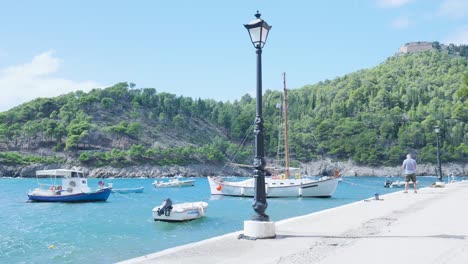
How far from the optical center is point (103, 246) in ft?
71.4

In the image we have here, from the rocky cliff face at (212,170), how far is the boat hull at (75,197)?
9509cm

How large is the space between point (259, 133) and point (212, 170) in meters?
157

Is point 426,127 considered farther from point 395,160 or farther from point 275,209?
point 275,209

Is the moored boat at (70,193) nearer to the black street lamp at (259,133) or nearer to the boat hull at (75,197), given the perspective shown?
the boat hull at (75,197)

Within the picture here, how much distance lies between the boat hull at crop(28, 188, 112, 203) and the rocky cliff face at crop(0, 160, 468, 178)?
3744 inches

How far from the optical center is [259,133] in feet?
40.1

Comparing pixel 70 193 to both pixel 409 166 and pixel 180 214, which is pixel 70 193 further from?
pixel 409 166

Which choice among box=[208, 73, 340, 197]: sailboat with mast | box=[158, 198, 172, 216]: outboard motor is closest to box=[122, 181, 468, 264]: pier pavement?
box=[158, 198, 172, 216]: outboard motor

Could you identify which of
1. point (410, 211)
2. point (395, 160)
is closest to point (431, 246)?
point (410, 211)

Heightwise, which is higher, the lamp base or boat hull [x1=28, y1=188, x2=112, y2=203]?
the lamp base

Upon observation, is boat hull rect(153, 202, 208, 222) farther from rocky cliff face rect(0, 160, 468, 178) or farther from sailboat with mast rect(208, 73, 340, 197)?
rocky cliff face rect(0, 160, 468, 178)

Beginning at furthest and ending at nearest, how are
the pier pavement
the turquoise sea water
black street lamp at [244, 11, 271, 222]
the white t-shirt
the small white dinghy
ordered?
the small white dinghy, the white t-shirt, the turquoise sea water, black street lamp at [244, 11, 271, 222], the pier pavement

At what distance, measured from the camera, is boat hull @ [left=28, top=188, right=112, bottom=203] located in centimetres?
4764

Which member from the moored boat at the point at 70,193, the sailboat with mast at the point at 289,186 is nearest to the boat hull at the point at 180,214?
the moored boat at the point at 70,193
